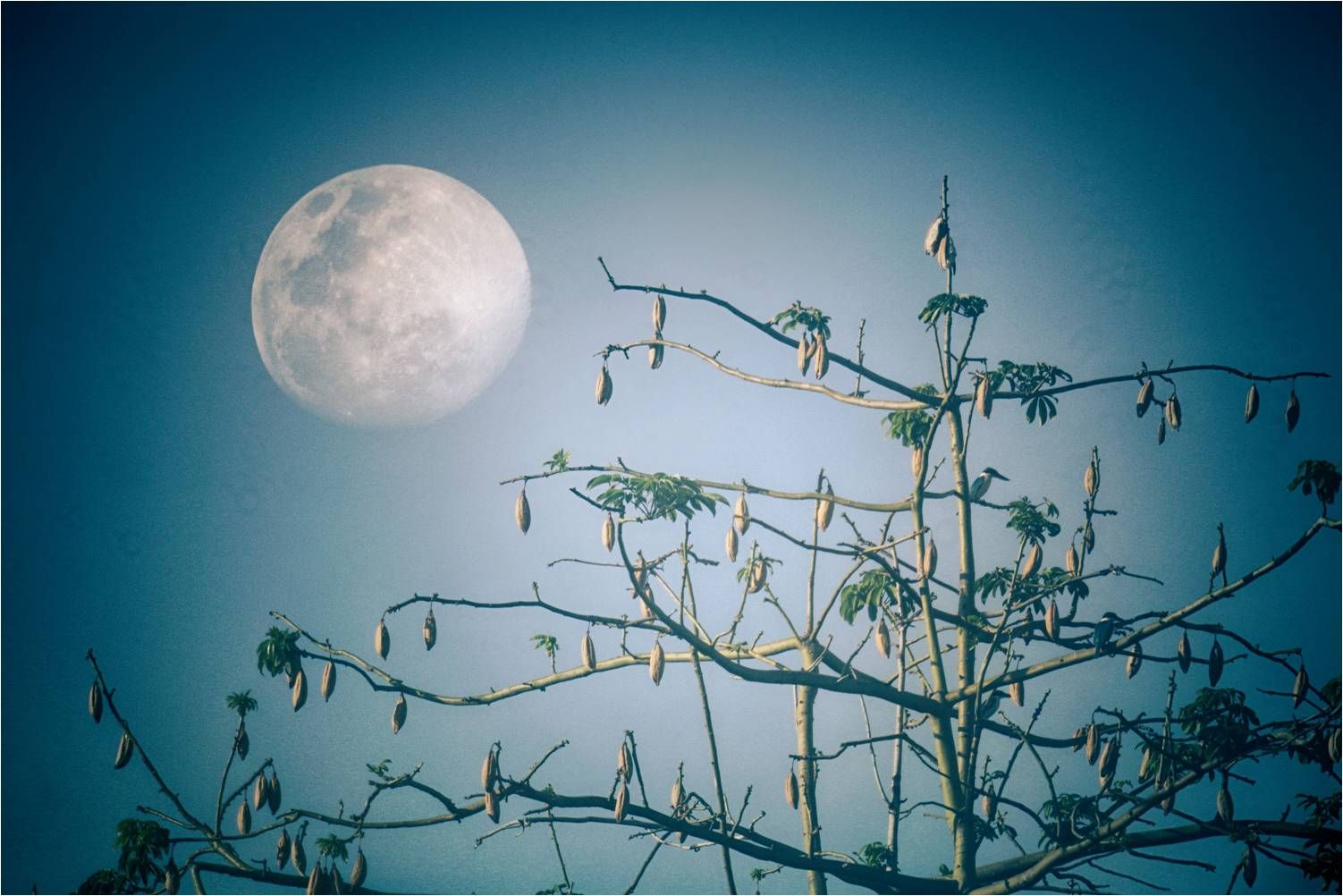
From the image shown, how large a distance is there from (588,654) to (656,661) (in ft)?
1.86

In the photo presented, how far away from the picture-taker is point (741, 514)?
6961mm

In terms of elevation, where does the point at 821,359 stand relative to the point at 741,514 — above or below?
above

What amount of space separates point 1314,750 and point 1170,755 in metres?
1.20

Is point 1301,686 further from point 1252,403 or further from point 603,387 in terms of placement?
point 603,387

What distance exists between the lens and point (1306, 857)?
6578 mm

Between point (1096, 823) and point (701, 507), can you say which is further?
point (701, 507)

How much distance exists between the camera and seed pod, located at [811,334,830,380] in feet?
22.1

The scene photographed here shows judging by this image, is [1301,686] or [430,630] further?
[430,630]

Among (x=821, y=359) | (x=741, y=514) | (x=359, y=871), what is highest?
(x=821, y=359)

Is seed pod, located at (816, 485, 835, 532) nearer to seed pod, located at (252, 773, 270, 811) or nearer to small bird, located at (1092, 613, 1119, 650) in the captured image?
small bird, located at (1092, 613, 1119, 650)

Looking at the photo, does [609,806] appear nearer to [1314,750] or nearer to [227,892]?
[227,892]

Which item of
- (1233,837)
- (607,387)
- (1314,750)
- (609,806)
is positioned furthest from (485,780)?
(1314,750)

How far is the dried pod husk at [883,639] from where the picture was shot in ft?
22.6

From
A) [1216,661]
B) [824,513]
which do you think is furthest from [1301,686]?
[824,513]
